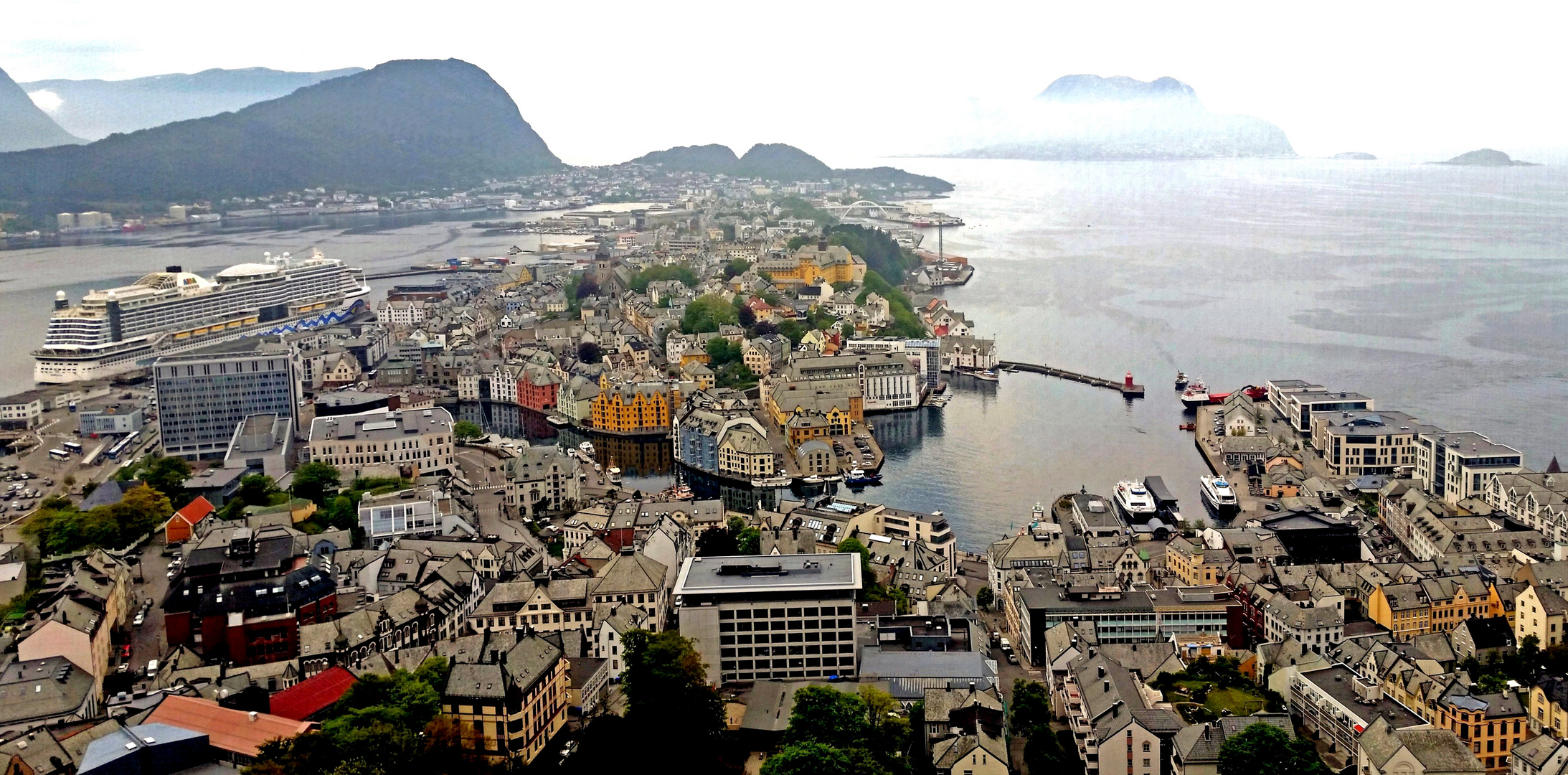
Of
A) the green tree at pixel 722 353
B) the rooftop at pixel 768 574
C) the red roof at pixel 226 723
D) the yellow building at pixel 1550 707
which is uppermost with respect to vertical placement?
the rooftop at pixel 768 574

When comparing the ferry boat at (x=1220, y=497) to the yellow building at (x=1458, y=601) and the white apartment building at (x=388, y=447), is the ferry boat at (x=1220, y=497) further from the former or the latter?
the white apartment building at (x=388, y=447)

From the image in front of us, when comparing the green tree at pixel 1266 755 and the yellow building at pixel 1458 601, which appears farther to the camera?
the yellow building at pixel 1458 601

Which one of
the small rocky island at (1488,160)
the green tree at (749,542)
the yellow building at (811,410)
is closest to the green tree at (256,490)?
the green tree at (749,542)

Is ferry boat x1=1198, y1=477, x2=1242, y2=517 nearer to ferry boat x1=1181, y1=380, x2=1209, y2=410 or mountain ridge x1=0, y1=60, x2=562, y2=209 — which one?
ferry boat x1=1181, y1=380, x2=1209, y2=410

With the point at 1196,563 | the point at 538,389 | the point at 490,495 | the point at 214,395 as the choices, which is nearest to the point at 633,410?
the point at 538,389

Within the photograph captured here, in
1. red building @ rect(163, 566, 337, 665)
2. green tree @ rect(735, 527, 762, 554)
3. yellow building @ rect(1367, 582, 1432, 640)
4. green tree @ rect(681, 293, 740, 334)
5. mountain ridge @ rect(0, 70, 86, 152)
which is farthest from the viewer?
mountain ridge @ rect(0, 70, 86, 152)

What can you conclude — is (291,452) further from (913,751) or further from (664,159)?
(664,159)

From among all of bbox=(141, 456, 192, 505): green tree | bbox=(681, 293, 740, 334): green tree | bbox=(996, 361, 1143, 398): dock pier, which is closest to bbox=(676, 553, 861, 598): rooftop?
bbox=(141, 456, 192, 505): green tree
